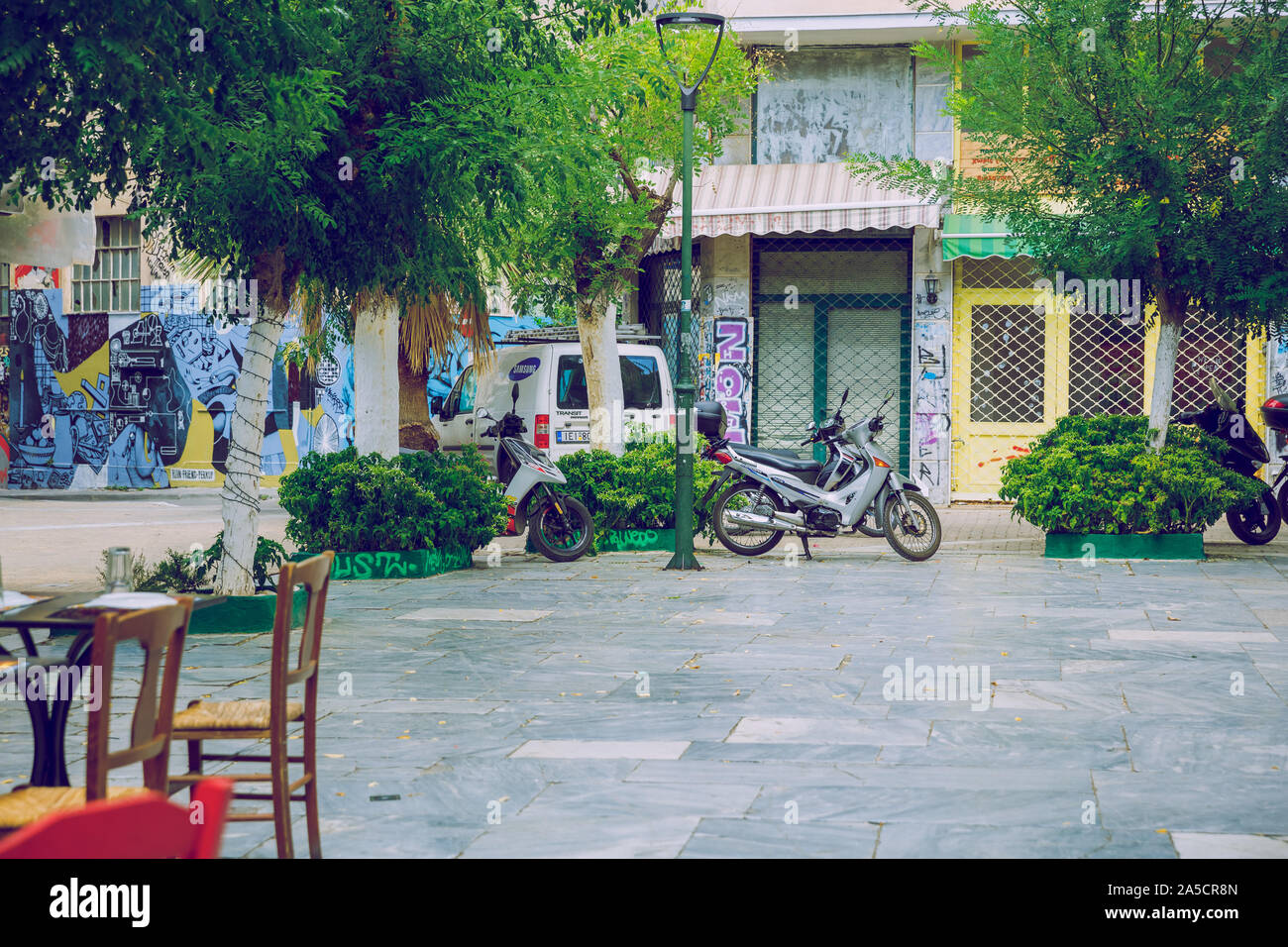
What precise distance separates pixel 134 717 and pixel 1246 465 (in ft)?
41.4

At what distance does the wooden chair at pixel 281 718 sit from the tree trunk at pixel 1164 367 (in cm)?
1044

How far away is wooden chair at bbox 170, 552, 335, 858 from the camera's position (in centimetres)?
404

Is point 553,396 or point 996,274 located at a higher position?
point 996,274

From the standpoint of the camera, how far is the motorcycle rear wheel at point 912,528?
12766mm

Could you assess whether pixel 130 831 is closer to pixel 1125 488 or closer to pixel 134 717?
pixel 134 717

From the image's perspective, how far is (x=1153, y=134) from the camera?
12289mm

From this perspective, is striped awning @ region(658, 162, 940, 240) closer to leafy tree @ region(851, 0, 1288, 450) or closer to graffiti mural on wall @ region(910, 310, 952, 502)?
graffiti mural on wall @ region(910, 310, 952, 502)

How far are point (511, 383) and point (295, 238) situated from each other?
7.46m

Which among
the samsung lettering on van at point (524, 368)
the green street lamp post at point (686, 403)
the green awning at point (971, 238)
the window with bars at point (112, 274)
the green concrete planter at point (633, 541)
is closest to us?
the green street lamp post at point (686, 403)

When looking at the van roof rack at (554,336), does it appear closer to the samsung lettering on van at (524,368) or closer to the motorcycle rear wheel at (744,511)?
the samsung lettering on van at (524,368)

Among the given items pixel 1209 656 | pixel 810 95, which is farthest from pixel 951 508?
pixel 1209 656

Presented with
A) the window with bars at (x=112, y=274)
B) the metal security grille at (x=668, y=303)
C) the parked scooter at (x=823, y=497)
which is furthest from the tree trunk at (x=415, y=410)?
the window with bars at (x=112, y=274)

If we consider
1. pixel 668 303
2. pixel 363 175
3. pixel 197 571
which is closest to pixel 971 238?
pixel 668 303

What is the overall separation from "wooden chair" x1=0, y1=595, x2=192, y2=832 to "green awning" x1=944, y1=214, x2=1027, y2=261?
16.0 metres
